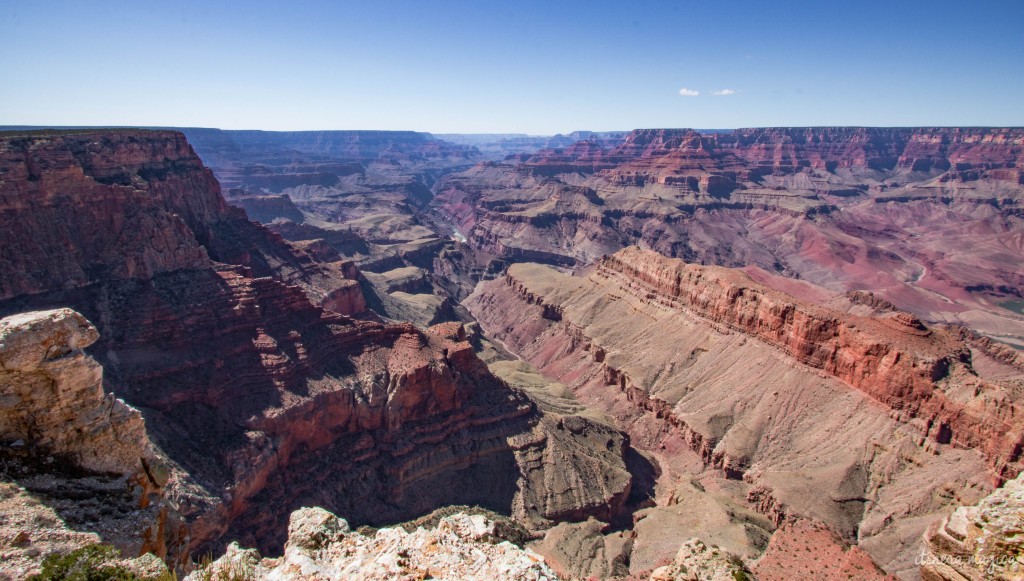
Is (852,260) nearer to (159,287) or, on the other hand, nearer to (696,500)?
→ (696,500)

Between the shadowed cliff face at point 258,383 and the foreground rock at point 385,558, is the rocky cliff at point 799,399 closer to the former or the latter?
the shadowed cliff face at point 258,383

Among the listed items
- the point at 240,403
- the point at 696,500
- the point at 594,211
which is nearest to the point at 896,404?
the point at 696,500

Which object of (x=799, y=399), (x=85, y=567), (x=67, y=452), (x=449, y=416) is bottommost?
(x=799, y=399)

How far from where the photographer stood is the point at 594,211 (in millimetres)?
192875

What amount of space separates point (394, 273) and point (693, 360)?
77.6m

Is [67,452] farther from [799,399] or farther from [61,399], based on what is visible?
[799,399]

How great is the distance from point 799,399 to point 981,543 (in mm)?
48038

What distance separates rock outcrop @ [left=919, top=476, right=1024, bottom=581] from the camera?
13977 millimetres

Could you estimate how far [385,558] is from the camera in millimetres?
18141

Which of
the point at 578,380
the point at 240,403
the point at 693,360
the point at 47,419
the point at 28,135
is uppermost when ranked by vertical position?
the point at 28,135

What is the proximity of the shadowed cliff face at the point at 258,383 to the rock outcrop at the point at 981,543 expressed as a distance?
116ft

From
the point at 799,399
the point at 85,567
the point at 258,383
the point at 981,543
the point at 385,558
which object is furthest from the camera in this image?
the point at 799,399

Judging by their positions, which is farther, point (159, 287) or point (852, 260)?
point (852, 260)

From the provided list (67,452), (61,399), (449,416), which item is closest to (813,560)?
(449,416)
